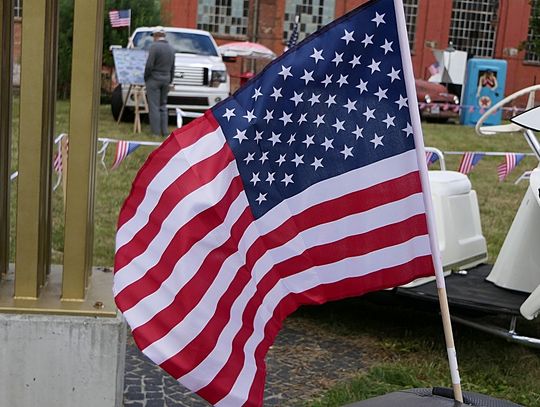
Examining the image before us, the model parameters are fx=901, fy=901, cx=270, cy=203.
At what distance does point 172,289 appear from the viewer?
3111mm

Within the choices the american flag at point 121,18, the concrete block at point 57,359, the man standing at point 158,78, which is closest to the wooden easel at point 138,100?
the man standing at point 158,78

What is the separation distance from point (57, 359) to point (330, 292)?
4.91ft

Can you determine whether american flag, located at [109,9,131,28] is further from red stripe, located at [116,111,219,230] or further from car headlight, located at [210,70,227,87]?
red stripe, located at [116,111,219,230]

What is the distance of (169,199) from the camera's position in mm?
3121

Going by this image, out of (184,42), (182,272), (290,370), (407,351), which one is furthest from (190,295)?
(184,42)

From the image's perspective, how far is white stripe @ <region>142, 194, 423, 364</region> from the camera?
3.09m

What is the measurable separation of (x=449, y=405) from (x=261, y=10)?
34.5m

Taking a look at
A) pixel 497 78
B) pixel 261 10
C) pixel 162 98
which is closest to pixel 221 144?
pixel 162 98

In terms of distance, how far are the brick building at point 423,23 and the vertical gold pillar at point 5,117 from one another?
31.0 metres

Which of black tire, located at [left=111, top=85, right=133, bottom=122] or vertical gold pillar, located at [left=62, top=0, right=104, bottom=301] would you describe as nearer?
vertical gold pillar, located at [left=62, top=0, right=104, bottom=301]

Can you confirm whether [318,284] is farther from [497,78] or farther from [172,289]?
[497,78]

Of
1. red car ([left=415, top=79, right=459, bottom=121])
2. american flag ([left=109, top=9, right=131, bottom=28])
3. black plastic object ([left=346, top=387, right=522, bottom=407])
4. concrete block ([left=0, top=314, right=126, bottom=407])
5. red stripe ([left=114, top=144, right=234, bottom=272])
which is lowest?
red car ([left=415, top=79, right=459, bottom=121])

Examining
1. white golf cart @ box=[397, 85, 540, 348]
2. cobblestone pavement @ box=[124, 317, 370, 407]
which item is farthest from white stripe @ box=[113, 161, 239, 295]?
white golf cart @ box=[397, 85, 540, 348]

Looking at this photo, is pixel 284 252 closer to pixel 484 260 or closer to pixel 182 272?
pixel 182 272
